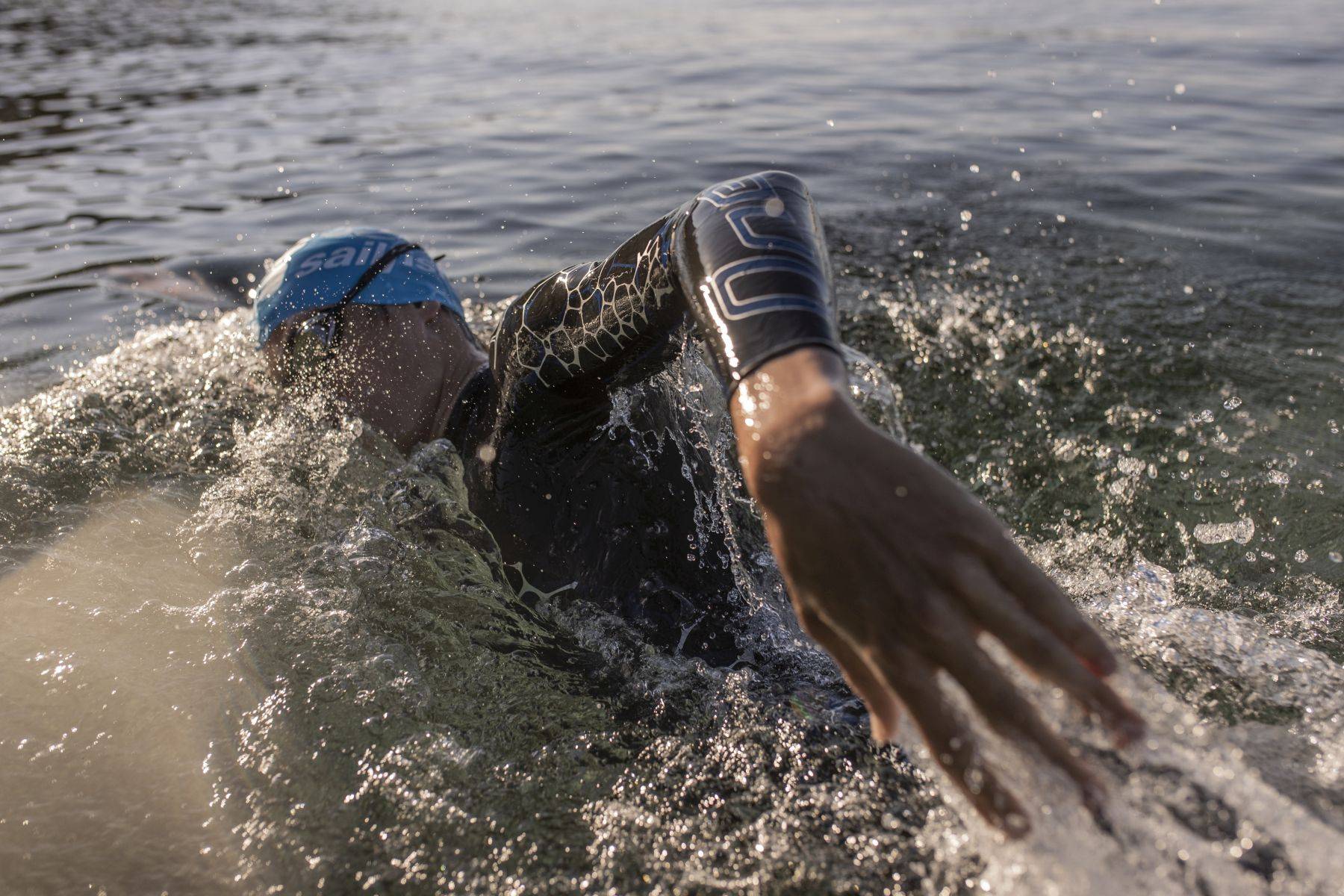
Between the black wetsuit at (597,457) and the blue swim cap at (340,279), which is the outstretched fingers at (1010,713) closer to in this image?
the black wetsuit at (597,457)

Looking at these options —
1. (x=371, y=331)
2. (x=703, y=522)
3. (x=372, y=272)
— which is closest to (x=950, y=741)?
(x=703, y=522)

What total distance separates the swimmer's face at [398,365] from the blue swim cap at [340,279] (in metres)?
0.04

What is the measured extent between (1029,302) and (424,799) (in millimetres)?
4132

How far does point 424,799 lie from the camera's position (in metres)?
2.03

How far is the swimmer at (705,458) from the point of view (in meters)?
1.21

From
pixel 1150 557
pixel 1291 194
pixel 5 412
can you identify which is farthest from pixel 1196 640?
pixel 1291 194

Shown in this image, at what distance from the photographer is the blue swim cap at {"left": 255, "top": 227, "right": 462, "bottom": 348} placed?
322 centimetres

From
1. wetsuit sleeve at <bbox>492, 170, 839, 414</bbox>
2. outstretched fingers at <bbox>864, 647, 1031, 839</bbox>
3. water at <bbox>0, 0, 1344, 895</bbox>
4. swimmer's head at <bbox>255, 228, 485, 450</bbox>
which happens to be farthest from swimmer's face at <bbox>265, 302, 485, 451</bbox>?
outstretched fingers at <bbox>864, 647, 1031, 839</bbox>

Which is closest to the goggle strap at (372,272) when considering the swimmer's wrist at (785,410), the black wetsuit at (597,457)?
the black wetsuit at (597,457)

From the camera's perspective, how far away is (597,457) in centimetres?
263

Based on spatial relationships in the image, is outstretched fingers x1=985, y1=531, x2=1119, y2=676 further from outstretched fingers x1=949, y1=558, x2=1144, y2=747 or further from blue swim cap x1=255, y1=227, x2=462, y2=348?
blue swim cap x1=255, y1=227, x2=462, y2=348

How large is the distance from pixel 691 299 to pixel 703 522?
0.97 m

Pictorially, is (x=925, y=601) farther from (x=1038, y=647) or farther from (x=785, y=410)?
(x=785, y=410)

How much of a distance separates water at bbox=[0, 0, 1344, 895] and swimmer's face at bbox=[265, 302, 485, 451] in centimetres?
14
